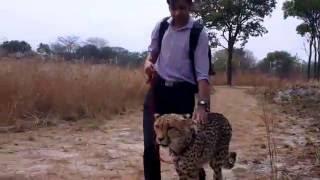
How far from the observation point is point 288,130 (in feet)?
35.3

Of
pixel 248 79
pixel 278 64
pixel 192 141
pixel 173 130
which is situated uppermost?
pixel 278 64

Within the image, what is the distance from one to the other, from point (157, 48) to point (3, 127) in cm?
585

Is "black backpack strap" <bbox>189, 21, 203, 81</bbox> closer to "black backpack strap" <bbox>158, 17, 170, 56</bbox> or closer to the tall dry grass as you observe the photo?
"black backpack strap" <bbox>158, 17, 170, 56</bbox>

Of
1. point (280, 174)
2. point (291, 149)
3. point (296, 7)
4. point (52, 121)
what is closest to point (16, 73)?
point (52, 121)

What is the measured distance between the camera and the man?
4262 mm

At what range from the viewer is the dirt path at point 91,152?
21.6 ft

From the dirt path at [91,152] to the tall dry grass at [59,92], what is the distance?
0.67m

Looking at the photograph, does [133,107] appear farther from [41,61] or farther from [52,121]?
[52,121]

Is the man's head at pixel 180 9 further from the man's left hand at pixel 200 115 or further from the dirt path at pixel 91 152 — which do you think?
the dirt path at pixel 91 152

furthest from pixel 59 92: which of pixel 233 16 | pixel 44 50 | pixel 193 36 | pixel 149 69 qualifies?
pixel 233 16

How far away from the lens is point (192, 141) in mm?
4242

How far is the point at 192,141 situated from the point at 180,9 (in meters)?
0.97

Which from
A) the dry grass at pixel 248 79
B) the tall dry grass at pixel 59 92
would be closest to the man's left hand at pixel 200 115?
the tall dry grass at pixel 59 92

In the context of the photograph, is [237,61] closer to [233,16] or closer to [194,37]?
[233,16]
